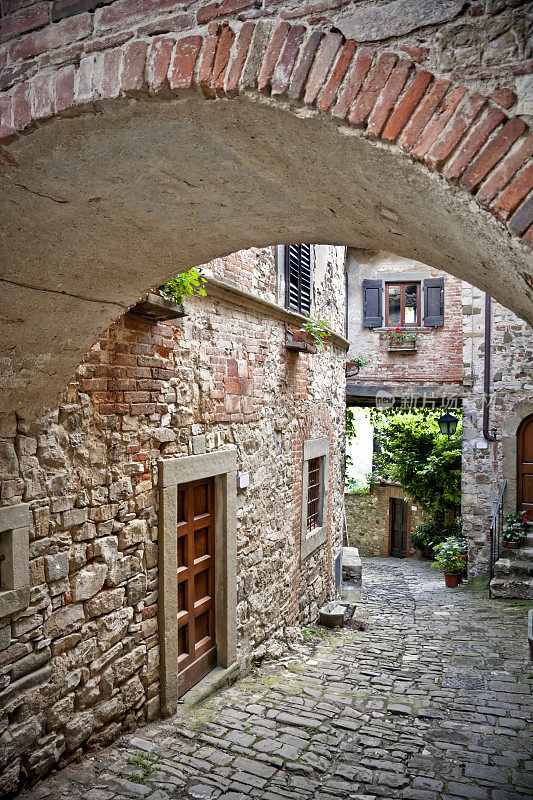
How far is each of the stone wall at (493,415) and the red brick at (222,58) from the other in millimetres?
9589

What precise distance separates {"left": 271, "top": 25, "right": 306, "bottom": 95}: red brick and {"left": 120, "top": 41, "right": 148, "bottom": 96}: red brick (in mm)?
409

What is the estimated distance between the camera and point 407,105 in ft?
4.74

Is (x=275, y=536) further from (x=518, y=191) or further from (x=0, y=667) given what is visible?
(x=518, y=191)

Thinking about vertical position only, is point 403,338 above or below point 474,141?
above

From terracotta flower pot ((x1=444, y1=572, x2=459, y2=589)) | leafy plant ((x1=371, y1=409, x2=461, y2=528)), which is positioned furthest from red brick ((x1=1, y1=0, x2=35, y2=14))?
leafy plant ((x1=371, y1=409, x2=461, y2=528))

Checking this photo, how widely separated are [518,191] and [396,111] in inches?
15.2

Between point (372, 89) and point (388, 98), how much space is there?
0.17 feet

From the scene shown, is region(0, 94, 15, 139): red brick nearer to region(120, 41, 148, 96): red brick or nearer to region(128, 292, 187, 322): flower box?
region(120, 41, 148, 96): red brick

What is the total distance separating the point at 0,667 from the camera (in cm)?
290

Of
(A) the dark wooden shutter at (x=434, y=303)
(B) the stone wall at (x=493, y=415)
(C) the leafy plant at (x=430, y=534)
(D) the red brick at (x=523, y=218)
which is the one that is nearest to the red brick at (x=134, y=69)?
(D) the red brick at (x=523, y=218)

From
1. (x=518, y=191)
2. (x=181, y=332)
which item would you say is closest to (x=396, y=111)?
(x=518, y=191)

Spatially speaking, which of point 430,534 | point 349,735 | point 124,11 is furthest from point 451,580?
point 124,11

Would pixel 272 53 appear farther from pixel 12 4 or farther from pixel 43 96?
pixel 12 4

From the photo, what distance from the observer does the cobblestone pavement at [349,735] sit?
3.35 m
